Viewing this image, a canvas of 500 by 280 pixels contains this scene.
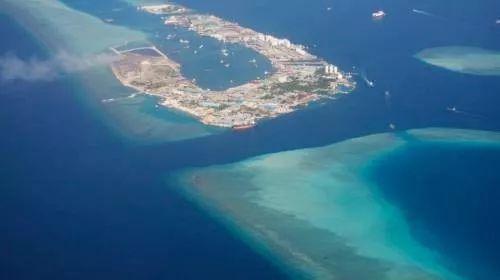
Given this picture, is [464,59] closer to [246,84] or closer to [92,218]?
[246,84]

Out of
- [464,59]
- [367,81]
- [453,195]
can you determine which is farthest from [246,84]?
[453,195]

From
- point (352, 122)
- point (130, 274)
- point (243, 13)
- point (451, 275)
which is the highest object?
point (243, 13)

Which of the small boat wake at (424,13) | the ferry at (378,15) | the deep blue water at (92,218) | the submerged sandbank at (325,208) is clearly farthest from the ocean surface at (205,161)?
the small boat wake at (424,13)

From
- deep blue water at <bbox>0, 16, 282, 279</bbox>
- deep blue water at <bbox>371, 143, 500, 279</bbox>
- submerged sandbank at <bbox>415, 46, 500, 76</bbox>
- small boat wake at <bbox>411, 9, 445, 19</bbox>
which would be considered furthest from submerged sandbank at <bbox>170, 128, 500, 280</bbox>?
small boat wake at <bbox>411, 9, 445, 19</bbox>

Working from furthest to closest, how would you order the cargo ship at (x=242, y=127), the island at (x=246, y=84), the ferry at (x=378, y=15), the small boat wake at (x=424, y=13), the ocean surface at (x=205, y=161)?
1. the small boat wake at (x=424, y=13)
2. the ferry at (x=378, y=15)
3. the island at (x=246, y=84)
4. the cargo ship at (x=242, y=127)
5. the ocean surface at (x=205, y=161)

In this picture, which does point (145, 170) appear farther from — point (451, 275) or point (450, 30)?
point (450, 30)

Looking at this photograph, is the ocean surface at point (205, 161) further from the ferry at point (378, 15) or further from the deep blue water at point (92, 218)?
the ferry at point (378, 15)

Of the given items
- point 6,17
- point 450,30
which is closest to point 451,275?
point 450,30
